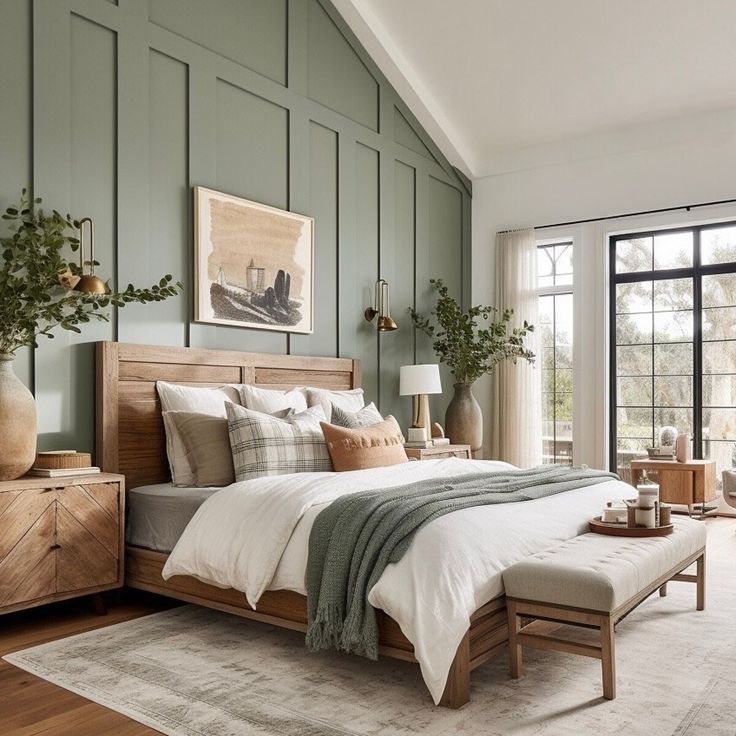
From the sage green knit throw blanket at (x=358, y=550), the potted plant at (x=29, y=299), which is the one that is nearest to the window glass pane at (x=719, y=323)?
the sage green knit throw blanket at (x=358, y=550)

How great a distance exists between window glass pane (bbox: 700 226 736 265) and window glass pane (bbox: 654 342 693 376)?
2.43 feet

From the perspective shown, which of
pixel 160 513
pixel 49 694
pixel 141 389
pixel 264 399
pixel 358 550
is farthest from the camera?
pixel 264 399

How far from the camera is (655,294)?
6926 mm

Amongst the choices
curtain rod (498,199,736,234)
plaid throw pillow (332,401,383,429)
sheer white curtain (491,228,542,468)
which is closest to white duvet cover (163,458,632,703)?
plaid throw pillow (332,401,383,429)

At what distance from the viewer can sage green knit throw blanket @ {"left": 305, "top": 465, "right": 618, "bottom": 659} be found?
2807 mm

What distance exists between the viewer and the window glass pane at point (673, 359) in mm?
6781

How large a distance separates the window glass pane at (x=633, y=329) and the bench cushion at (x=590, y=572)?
4.02 m

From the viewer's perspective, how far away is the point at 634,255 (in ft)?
23.0

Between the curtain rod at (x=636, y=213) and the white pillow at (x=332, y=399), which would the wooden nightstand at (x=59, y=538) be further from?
the curtain rod at (x=636, y=213)

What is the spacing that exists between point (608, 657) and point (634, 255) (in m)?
5.01

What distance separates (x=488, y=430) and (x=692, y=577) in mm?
3639

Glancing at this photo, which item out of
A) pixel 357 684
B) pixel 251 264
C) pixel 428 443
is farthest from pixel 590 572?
pixel 428 443

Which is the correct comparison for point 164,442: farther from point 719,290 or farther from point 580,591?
point 719,290

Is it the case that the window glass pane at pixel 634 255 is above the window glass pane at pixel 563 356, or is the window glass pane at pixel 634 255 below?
above
